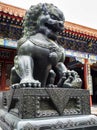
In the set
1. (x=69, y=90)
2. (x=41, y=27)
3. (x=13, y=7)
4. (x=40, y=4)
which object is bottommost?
(x=69, y=90)

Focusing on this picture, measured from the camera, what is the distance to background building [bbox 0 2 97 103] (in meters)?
4.80

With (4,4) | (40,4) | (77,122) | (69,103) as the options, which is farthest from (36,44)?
(4,4)

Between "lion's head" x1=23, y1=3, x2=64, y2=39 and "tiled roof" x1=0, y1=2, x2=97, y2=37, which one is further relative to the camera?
"tiled roof" x1=0, y1=2, x2=97, y2=37

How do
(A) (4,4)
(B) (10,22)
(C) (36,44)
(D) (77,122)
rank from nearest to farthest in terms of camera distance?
1. (D) (77,122)
2. (C) (36,44)
3. (B) (10,22)
4. (A) (4,4)

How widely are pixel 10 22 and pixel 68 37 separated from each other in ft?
6.81

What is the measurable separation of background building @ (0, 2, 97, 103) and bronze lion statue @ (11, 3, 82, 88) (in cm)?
331

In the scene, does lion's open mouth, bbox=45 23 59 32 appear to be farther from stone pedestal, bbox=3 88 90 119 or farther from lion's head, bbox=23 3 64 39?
stone pedestal, bbox=3 88 90 119

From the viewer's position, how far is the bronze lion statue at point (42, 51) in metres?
1.18

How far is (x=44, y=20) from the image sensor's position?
4.17 ft

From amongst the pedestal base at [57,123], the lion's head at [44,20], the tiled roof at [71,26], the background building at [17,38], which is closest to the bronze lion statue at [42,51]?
the lion's head at [44,20]

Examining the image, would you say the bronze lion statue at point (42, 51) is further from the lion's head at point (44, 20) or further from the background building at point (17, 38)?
the background building at point (17, 38)

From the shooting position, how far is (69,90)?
112 cm

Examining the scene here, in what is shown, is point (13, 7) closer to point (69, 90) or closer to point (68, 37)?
point (68, 37)

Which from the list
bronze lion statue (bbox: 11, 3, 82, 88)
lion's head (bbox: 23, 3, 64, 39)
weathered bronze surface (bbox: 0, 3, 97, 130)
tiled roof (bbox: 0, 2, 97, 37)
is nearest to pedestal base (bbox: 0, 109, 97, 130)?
weathered bronze surface (bbox: 0, 3, 97, 130)
